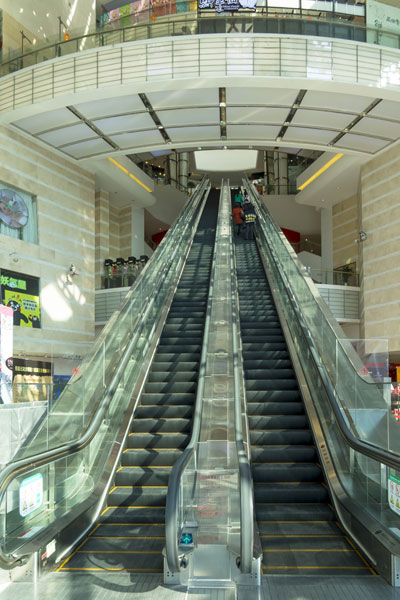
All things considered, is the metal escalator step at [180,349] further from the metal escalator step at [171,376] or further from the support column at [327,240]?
the support column at [327,240]

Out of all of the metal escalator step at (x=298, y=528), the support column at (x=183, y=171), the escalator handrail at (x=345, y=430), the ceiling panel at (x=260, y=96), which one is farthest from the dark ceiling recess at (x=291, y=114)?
the support column at (x=183, y=171)

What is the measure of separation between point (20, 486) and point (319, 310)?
4902mm

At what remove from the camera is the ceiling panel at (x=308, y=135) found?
1554cm

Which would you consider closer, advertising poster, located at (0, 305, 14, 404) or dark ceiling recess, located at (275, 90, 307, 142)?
advertising poster, located at (0, 305, 14, 404)

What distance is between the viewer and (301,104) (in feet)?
45.3

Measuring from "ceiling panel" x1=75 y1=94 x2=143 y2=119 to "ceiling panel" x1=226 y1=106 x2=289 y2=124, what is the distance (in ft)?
7.63

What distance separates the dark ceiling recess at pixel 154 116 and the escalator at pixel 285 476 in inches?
255

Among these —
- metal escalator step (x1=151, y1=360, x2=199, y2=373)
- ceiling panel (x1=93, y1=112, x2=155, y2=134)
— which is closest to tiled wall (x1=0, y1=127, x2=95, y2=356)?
ceiling panel (x1=93, y1=112, x2=155, y2=134)

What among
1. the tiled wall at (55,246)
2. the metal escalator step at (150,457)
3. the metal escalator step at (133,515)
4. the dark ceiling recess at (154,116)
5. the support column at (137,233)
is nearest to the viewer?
the metal escalator step at (133,515)

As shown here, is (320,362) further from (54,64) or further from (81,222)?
(81,222)

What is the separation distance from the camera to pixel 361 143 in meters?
16.3

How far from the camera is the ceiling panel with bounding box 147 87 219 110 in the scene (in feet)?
43.1

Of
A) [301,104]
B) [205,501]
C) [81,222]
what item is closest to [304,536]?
[205,501]

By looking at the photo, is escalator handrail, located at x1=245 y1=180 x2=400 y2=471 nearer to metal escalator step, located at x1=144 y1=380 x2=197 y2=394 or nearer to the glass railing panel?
the glass railing panel
